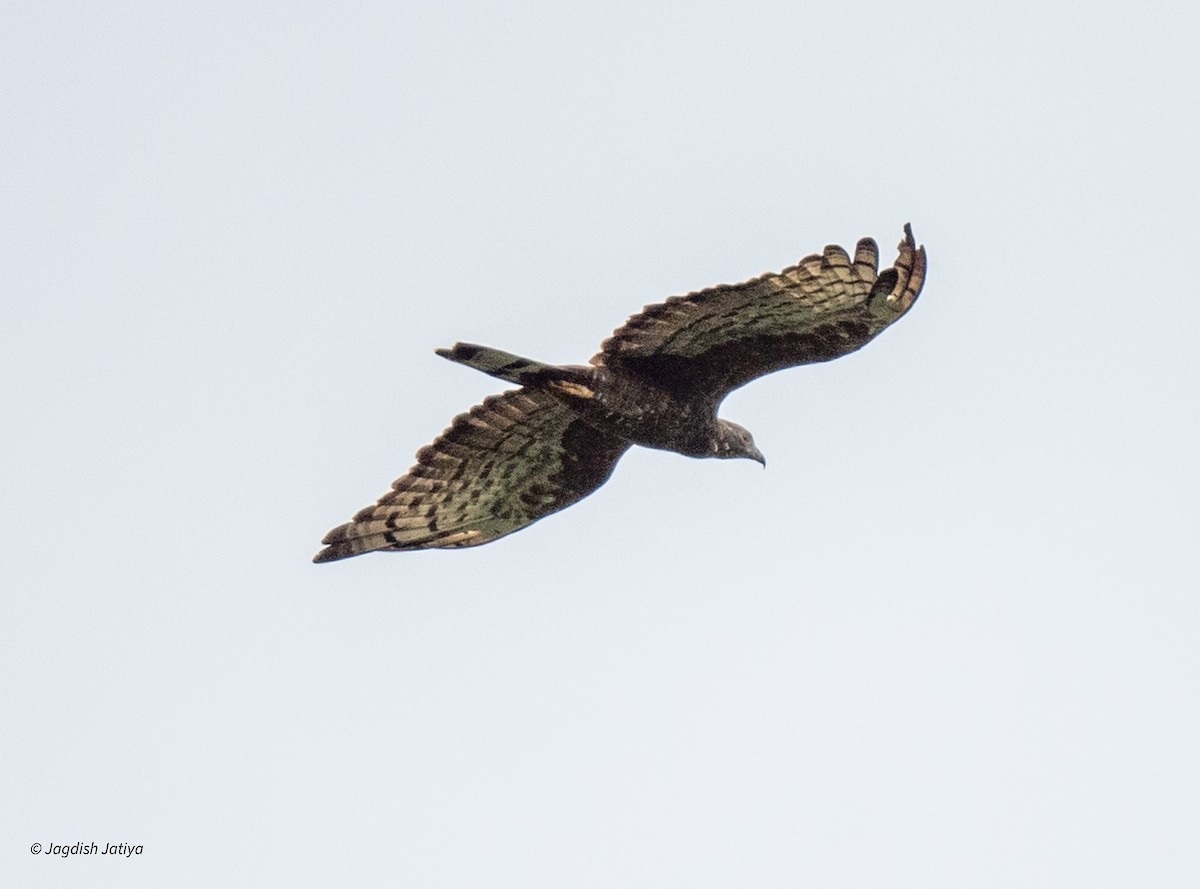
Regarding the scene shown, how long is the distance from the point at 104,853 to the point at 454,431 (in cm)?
402

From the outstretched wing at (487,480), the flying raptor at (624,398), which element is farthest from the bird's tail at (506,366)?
the outstretched wing at (487,480)

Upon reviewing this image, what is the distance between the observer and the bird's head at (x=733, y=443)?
13.0 metres

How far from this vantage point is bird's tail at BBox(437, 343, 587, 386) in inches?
466

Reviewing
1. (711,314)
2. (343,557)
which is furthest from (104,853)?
(711,314)

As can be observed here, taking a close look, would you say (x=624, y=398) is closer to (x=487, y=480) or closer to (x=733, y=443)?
(x=733, y=443)

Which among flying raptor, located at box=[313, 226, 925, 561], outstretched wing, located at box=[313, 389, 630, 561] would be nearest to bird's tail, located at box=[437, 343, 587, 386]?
flying raptor, located at box=[313, 226, 925, 561]

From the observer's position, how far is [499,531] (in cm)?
1352

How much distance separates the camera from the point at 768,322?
11.9m

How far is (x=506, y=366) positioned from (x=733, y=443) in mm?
1884

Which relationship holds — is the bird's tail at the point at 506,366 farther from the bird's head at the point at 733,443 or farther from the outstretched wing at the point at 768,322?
the bird's head at the point at 733,443

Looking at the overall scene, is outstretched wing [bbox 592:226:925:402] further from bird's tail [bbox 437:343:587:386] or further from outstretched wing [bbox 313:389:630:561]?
outstretched wing [bbox 313:389:630:561]

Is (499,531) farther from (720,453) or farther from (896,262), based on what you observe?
(896,262)

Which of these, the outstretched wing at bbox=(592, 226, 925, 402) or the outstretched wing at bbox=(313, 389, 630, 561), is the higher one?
the outstretched wing at bbox=(592, 226, 925, 402)

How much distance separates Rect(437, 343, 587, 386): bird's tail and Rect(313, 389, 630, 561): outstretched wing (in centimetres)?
87
